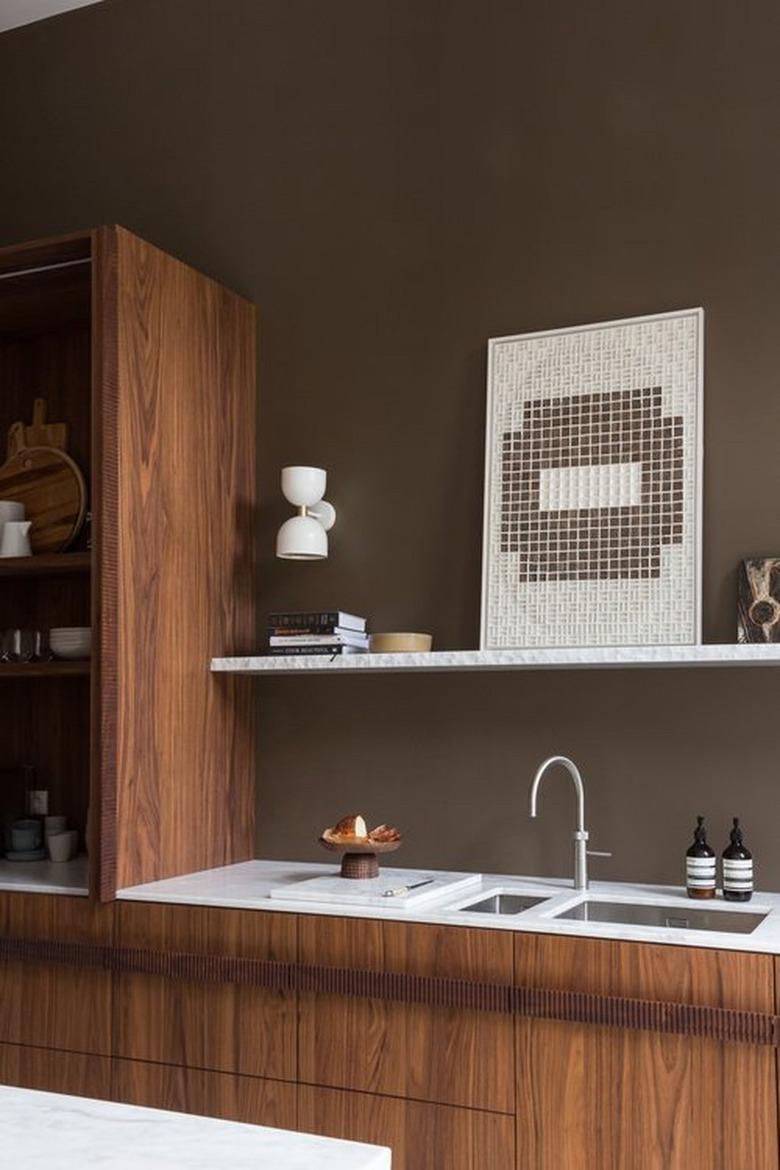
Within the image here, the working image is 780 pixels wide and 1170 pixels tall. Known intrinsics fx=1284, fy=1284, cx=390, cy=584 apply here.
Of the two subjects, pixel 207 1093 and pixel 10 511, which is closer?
pixel 207 1093

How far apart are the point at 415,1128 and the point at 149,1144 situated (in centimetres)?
159

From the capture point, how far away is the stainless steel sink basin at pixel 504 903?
2.86 m

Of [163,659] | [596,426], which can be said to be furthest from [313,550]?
[596,426]

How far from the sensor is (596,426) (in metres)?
3.04

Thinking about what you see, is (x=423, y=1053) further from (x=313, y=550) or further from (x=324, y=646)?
(x=313, y=550)

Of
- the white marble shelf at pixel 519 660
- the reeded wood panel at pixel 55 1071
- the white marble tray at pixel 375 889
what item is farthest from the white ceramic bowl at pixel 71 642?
the reeded wood panel at pixel 55 1071

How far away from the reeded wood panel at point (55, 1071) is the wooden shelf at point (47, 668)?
0.88 metres

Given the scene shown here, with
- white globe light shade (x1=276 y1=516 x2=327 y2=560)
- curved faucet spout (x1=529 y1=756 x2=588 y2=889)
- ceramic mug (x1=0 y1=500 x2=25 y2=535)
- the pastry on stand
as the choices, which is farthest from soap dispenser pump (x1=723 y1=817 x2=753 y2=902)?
ceramic mug (x1=0 y1=500 x2=25 y2=535)

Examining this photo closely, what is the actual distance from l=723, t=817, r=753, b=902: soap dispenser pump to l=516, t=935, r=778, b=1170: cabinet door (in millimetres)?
412

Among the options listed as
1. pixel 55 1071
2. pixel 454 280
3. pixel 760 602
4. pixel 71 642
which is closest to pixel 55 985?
pixel 55 1071

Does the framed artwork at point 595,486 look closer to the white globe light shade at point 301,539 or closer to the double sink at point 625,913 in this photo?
the white globe light shade at point 301,539

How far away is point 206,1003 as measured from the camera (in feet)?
9.24

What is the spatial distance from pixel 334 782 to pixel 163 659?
577 millimetres

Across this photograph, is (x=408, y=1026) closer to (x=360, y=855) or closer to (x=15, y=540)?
(x=360, y=855)
